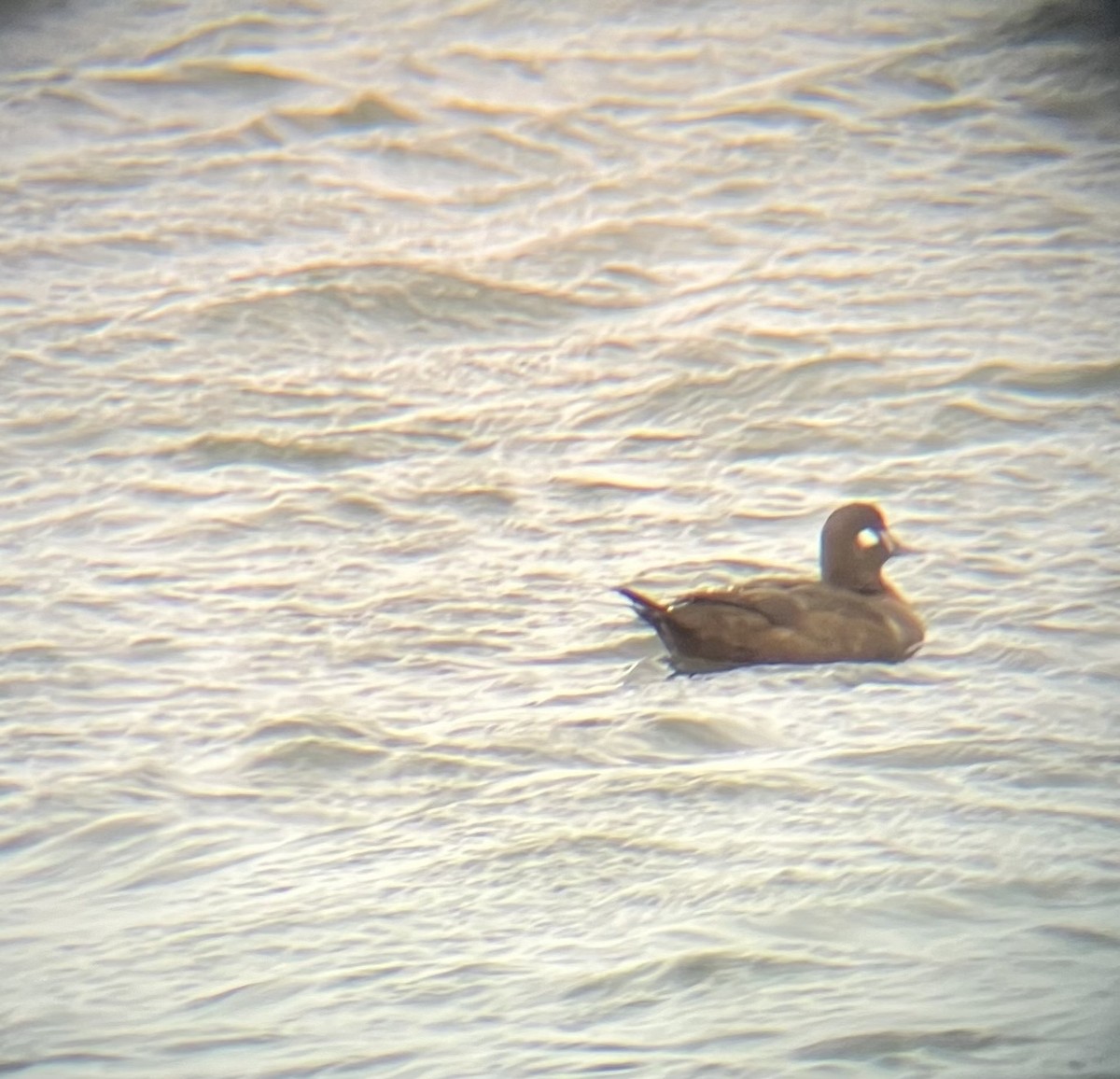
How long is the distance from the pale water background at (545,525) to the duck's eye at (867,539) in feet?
0.76

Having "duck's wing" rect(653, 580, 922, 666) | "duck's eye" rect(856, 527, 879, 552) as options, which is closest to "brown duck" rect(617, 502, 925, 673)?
"duck's wing" rect(653, 580, 922, 666)

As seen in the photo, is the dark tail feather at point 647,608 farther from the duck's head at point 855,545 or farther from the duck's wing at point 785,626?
the duck's head at point 855,545

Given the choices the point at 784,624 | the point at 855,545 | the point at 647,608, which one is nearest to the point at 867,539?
the point at 855,545

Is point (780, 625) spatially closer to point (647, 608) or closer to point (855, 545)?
point (647, 608)

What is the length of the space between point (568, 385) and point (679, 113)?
250 centimetres

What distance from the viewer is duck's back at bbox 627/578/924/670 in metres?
6.94

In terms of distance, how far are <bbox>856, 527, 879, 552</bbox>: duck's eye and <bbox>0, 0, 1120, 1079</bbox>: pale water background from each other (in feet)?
0.76

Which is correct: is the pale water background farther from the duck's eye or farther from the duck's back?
the duck's eye

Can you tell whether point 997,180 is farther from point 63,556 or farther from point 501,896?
point 501,896

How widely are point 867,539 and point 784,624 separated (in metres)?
0.56

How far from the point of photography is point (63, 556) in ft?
25.6

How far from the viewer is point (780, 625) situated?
7031mm

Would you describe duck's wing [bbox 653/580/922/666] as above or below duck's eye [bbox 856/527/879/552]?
below

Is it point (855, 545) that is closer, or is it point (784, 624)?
point (784, 624)
